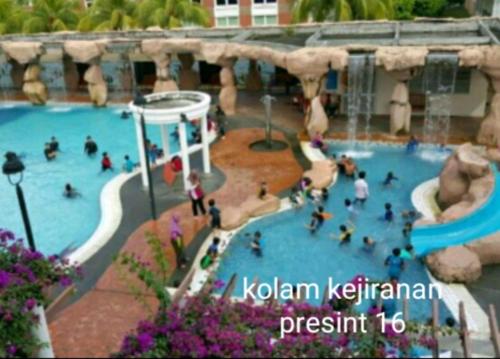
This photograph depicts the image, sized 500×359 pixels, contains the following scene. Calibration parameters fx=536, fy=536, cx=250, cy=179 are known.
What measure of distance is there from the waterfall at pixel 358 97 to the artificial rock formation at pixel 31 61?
1663 cm

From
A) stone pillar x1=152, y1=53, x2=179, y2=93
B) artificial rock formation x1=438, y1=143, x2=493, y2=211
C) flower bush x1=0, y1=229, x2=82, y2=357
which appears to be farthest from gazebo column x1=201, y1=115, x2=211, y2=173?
stone pillar x1=152, y1=53, x2=179, y2=93

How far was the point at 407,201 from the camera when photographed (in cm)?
1708

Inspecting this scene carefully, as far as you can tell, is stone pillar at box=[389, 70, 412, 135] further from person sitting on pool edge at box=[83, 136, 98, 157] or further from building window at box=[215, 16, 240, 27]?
building window at box=[215, 16, 240, 27]

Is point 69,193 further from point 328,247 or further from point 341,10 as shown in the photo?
point 341,10

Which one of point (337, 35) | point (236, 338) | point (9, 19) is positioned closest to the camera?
point (236, 338)

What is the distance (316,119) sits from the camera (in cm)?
2245

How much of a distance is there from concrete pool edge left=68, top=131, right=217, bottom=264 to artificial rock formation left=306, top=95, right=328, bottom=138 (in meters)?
6.42

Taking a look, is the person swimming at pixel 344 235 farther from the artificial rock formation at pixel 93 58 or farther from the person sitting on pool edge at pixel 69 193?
the artificial rock formation at pixel 93 58

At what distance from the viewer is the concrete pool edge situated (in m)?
14.4

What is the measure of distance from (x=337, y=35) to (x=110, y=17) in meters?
15.2

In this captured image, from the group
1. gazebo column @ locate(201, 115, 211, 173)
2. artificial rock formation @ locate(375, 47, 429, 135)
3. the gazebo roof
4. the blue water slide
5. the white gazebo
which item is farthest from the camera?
the gazebo roof

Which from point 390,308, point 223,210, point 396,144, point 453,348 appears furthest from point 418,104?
point 453,348

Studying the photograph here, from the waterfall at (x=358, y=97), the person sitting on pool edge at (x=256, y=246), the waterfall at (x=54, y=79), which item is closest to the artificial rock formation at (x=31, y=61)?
the waterfall at (x=54, y=79)

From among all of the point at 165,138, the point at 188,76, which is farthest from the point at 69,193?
the point at 188,76
